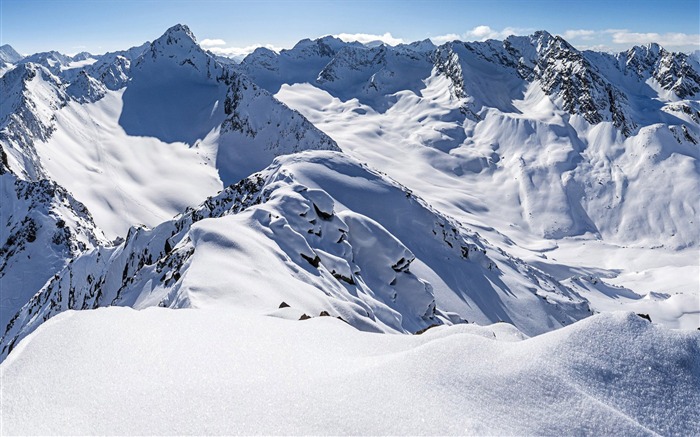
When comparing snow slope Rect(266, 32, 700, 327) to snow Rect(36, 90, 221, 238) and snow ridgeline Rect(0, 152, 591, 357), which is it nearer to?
snow ridgeline Rect(0, 152, 591, 357)

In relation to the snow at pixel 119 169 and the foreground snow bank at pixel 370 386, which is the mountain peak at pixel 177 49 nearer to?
the snow at pixel 119 169

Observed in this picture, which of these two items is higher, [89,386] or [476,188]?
[89,386]

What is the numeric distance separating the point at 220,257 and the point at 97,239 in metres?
47.2

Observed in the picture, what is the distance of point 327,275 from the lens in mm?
22438

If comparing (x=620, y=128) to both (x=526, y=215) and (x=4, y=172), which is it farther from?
(x=4, y=172)

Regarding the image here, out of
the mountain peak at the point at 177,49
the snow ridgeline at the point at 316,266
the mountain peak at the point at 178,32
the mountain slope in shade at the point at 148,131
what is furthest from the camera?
the mountain peak at the point at 178,32

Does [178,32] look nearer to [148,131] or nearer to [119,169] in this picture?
[148,131]

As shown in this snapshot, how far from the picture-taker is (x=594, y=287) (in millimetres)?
62375

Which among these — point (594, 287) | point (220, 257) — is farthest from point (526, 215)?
point (220, 257)

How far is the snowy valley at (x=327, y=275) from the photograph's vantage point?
523 cm

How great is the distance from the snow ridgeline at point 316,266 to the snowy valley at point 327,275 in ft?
0.64

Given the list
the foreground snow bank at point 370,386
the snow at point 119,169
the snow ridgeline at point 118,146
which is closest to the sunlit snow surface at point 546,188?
the snow ridgeline at point 118,146

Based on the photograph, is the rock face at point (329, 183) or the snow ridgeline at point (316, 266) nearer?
the snow ridgeline at point (316, 266)

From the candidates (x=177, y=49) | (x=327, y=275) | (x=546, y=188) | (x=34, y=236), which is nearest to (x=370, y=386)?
(x=327, y=275)
